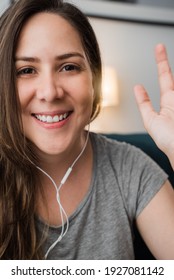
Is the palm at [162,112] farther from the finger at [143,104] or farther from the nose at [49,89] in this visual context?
the nose at [49,89]

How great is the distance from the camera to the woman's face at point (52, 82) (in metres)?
0.68

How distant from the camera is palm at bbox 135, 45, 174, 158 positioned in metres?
0.68

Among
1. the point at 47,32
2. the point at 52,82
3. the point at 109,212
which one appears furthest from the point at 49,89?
the point at 109,212

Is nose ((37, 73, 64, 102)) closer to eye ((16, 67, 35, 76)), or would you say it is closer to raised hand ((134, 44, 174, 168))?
eye ((16, 67, 35, 76))

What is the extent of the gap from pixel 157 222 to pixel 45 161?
0.32 m

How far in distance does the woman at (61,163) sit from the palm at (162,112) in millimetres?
21

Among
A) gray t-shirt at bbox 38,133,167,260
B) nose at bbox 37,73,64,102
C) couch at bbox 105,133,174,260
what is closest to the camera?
nose at bbox 37,73,64,102

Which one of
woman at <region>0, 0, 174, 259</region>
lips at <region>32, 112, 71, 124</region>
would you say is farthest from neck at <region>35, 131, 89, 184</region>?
lips at <region>32, 112, 71, 124</region>

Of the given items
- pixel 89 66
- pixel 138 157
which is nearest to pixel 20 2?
pixel 89 66

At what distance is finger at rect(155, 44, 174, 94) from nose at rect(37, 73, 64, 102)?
0.23 metres

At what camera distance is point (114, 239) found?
80 cm

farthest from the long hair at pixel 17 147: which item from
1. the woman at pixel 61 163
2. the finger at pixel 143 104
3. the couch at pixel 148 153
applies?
the couch at pixel 148 153

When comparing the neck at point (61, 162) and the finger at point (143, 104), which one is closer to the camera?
the finger at point (143, 104)
